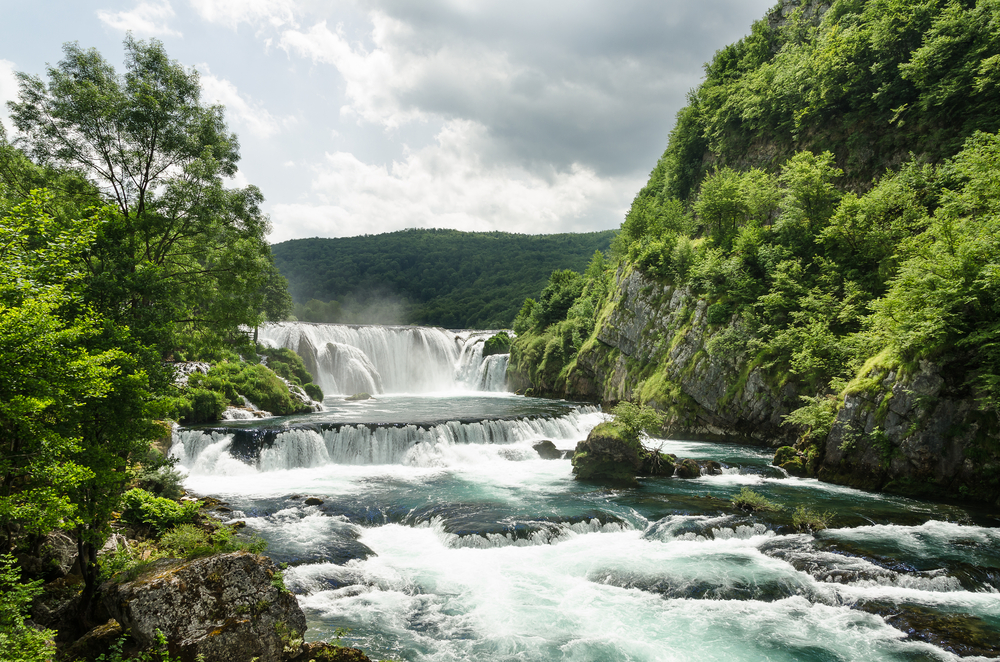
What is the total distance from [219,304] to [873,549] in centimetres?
1968

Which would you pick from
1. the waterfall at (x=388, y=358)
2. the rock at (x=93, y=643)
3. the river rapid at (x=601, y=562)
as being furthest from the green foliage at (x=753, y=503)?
the waterfall at (x=388, y=358)

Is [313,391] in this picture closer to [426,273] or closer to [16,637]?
[16,637]

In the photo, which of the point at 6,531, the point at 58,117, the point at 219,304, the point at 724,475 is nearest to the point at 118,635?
the point at 6,531

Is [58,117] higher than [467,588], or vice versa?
[58,117]

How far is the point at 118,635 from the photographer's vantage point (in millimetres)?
6262

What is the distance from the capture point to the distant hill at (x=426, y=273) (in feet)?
333

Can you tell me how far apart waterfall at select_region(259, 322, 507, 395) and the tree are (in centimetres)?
2931

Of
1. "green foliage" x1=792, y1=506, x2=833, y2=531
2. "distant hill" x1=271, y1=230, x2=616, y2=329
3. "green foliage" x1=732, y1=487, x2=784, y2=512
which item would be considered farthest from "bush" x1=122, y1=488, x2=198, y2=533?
"distant hill" x1=271, y1=230, x2=616, y2=329

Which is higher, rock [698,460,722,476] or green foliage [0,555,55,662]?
green foliage [0,555,55,662]

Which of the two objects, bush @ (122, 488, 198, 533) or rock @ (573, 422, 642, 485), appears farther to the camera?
rock @ (573, 422, 642, 485)

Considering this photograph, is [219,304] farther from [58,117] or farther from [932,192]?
[932,192]

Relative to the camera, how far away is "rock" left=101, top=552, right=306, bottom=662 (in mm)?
5816

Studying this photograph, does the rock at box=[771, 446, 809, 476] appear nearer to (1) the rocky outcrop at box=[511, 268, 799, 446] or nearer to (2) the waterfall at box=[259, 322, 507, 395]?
(1) the rocky outcrop at box=[511, 268, 799, 446]

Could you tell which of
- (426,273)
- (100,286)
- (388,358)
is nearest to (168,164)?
(100,286)
